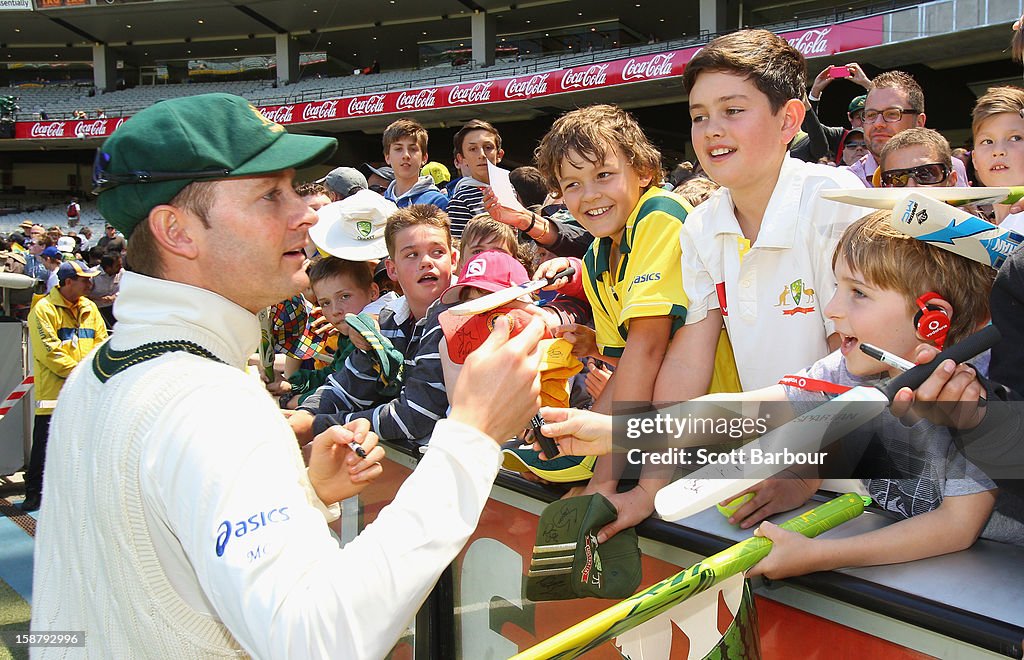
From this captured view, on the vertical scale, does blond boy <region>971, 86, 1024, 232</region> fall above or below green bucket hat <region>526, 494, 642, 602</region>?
above

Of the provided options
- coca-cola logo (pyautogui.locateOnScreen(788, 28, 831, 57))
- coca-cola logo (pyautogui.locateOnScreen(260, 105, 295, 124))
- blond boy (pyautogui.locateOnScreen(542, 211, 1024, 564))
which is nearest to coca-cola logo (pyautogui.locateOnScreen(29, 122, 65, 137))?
coca-cola logo (pyautogui.locateOnScreen(260, 105, 295, 124))

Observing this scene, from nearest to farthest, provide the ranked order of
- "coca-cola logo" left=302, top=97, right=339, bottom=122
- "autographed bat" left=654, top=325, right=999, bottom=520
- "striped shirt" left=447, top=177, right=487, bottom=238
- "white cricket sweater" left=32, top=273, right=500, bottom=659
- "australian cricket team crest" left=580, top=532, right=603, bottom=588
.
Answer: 1. "white cricket sweater" left=32, top=273, right=500, bottom=659
2. "autographed bat" left=654, top=325, right=999, bottom=520
3. "australian cricket team crest" left=580, top=532, right=603, bottom=588
4. "striped shirt" left=447, top=177, right=487, bottom=238
5. "coca-cola logo" left=302, top=97, right=339, bottom=122

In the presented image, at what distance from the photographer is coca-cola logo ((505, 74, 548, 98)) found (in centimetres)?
2447

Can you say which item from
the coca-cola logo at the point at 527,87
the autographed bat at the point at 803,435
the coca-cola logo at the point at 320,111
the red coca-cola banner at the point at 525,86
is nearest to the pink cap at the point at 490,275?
the autographed bat at the point at 803,435

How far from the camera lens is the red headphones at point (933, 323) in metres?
1.58

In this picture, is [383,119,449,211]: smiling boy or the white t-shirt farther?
[383,119,449,211]: smiling boy

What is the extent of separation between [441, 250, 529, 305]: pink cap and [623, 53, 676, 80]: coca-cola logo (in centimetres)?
2083

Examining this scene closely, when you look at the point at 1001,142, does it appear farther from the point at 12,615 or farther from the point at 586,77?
the point at 586,77

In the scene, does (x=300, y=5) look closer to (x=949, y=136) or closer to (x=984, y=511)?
(x=949, y=136)

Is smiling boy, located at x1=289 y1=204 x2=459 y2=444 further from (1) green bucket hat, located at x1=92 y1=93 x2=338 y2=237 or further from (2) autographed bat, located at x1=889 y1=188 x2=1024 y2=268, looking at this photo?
(2) autographed bat, located at x1=889 y1=188 x2=1024 y2=268

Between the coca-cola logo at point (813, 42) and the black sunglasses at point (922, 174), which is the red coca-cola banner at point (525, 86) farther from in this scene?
the black sunglasses at point (922, 174)

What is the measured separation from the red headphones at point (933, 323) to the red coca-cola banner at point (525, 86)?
19553 millimetres

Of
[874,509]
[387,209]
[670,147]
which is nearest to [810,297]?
[874,509]

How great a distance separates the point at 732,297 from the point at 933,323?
0.61 m
